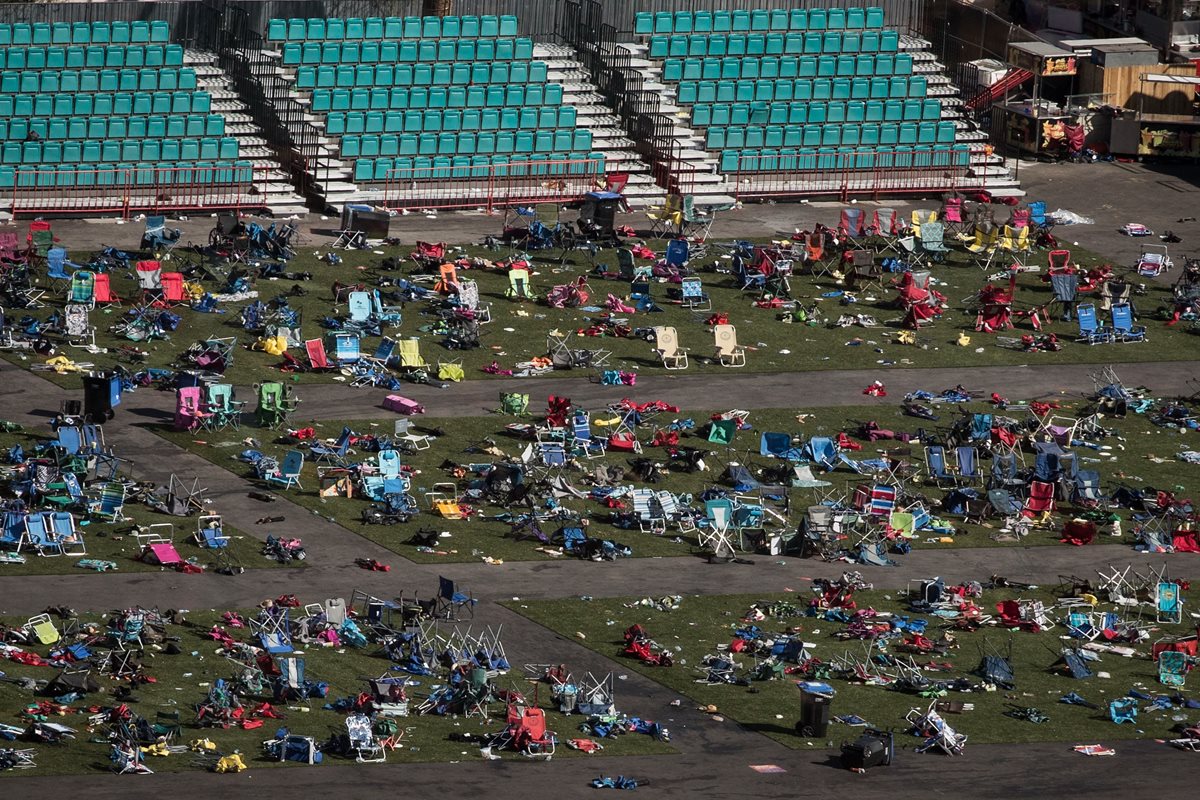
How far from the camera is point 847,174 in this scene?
236 ft

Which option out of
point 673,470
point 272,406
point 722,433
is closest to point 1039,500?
point 722,433

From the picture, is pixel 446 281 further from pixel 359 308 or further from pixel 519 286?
pixel 359 308

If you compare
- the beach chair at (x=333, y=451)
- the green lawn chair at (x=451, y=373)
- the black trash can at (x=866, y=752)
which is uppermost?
the green lawn chair at (x=451, y=373)

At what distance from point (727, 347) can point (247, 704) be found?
20.3 meters

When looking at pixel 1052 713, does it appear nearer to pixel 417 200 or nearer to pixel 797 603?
pixel 797 603

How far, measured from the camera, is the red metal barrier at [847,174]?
71.2 meters

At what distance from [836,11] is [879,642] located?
1461 inches

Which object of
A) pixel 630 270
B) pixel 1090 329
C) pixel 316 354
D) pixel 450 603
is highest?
pixel 630 270

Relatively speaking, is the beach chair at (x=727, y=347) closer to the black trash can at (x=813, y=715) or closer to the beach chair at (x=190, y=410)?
the beach chair at (x=190, y=410)

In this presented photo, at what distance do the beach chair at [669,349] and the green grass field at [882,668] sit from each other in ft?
39.2

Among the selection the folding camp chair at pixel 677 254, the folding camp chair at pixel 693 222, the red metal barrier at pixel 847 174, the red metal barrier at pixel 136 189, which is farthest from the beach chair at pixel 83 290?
the red metal barrier at pixel 847 174

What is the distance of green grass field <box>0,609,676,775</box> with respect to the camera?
123 ft

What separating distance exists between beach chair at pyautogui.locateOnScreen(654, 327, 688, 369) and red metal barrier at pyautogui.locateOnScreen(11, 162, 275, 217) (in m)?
14.4

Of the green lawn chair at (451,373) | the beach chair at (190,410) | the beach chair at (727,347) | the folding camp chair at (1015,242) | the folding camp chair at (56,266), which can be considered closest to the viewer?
the beach chair at (190,410)
